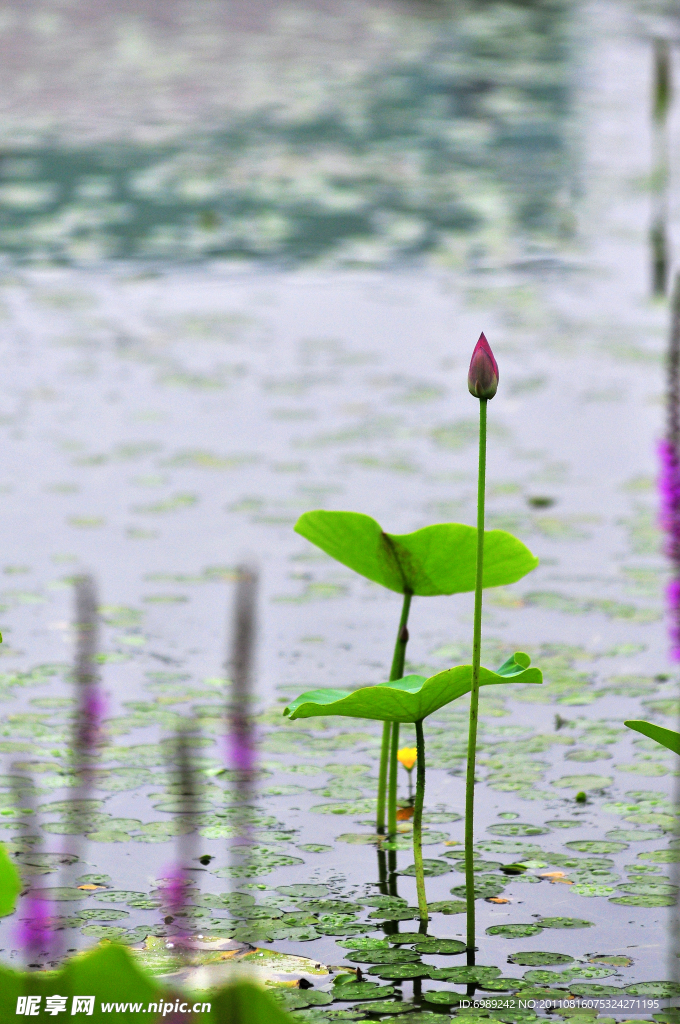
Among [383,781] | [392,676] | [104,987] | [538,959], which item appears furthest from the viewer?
[383,781]

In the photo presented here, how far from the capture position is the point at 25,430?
17.4 ft

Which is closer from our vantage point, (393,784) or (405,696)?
(405,696)

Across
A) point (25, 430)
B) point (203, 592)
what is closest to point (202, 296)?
point (25, 430)

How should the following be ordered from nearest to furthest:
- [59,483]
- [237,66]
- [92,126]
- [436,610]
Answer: [436,610]
[59,483]
[92,126]
[237,66]

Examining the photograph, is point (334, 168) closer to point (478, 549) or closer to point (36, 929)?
point (478, 549)

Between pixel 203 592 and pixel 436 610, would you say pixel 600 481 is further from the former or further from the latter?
pixel 203 592

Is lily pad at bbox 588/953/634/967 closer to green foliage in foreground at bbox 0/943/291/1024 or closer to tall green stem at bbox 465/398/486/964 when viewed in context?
tall green stem at bbox 465/398/486/964

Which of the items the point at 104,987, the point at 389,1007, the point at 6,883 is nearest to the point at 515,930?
the point at 389,1007

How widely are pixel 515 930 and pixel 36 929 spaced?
759 mm

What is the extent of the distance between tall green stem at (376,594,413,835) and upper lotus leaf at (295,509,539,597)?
0.21 ft

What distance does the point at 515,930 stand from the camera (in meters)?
2.35

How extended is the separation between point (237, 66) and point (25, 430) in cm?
749

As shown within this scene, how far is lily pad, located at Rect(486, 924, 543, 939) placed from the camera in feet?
7.66

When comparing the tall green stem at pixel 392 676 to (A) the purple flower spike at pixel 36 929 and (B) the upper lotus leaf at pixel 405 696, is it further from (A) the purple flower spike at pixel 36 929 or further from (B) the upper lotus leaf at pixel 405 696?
(A) the purple flower spike at pixel 36 929
